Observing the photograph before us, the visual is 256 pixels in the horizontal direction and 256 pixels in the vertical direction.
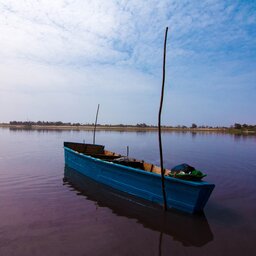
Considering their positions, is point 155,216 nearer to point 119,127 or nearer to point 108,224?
point 108,224

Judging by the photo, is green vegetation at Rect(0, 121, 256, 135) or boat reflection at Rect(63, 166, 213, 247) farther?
green vegetation at Rect(0, 121, 256, 135)

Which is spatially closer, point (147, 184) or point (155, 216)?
point (155, 216)

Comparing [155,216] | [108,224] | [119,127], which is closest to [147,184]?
[155,216]

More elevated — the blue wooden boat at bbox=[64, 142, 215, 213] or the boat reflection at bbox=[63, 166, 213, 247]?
the blue wooden boat at bbox=[64, 142, 215, 213]

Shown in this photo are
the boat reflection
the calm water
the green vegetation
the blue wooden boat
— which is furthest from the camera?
the green vegetation

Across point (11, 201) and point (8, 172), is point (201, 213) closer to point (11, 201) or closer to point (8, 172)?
point (11, 201)

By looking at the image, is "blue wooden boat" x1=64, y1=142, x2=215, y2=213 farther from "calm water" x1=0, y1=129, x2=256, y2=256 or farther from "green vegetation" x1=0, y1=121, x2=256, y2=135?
"green vegetation" x1=0, y1=121, x2=256, y2=135

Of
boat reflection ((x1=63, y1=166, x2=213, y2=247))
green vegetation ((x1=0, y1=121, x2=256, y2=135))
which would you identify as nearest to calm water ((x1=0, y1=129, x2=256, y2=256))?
boat reflection ((x1=63, y1=166, x2=213, y2=247))

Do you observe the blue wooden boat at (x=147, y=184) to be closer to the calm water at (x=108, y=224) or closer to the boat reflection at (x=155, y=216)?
the boat reflection at (x=155, y=216)

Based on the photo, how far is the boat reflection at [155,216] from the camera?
22.5ft

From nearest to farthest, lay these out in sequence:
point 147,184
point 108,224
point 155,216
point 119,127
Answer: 1. point 108,224
2. point 155,216
3. point 147,184
4. point 119,127

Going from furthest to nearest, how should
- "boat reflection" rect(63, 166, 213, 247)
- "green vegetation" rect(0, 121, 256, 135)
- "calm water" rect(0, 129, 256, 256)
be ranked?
"green vegetation" rect(0, 121, 256, 135)
"boat reflection" rect(63, 166, 213, 247)
"calm water" rect(0, 129, 256, 256)

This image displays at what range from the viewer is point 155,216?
8.21m

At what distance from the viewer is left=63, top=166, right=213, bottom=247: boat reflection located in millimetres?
6844
